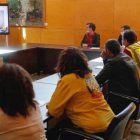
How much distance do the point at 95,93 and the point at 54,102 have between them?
0.96ft

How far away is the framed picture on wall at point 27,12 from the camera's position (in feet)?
28.8

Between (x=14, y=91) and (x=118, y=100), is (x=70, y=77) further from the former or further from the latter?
(x=118, y=100)

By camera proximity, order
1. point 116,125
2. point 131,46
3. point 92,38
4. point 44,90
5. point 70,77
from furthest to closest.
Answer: point 92,38 → point 131,46 → point 44,90 → point 70,77 → point 116,125

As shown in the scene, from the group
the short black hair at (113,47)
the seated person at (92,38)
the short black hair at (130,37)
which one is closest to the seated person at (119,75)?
the short black hair at (113,47)

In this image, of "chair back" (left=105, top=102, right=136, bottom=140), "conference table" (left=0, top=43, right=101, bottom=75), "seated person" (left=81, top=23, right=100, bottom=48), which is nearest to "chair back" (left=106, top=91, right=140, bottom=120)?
"chair back" (left=105, top=102, right=136, bottom=140)

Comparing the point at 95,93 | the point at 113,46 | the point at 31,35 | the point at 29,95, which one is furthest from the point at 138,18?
the point at 29,95

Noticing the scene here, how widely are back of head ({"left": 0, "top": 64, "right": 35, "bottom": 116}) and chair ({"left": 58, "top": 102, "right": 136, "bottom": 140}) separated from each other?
20.7 inches

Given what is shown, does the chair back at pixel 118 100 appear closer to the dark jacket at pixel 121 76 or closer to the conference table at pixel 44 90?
the dark jacket at pixel 121 76

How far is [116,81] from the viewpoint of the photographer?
315 centimetres

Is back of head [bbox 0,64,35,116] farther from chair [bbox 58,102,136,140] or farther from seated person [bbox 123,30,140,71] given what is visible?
seated person [bbox 123,30,140,71]

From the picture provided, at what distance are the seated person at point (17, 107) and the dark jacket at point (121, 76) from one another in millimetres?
1561

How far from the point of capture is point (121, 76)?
3.12m

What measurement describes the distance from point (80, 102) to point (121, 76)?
3.53 ft

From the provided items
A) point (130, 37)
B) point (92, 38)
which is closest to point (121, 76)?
point (130, 37)
